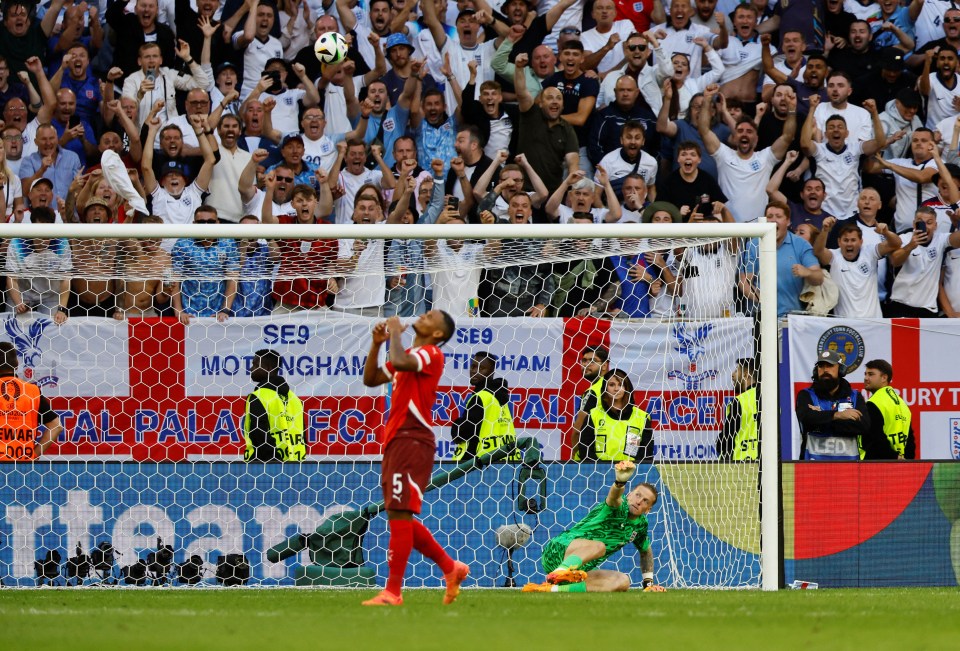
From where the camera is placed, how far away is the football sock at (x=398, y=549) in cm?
806

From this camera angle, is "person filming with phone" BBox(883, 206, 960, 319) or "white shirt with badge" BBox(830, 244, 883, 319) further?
"person filming with phone" BBox(883, 206, 960, 319)

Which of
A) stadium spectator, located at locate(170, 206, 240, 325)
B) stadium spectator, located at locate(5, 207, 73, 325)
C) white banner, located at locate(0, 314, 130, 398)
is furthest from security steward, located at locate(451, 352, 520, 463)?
stadium spectator, located at locate(5, 207, 73, 325)

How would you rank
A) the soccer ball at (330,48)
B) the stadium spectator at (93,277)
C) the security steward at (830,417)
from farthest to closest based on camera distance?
the soccer ball at (330,48)
the security steward at (830,417)
the stadium spectator at (93,277)

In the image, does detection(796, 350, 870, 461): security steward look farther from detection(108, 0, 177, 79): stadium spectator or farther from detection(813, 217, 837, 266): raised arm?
detection(108, 0, 177, 79): stadium spectator

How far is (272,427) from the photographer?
38.2 feet

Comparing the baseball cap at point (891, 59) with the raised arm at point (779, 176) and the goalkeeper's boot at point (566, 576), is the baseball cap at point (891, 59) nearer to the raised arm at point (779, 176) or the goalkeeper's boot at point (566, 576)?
the raised arm at point (779, 176)

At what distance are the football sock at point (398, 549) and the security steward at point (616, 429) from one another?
380 centimetres

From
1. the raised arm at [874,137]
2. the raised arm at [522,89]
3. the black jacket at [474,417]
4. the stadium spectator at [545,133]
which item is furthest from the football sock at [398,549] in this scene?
the raised arm at [874,137]

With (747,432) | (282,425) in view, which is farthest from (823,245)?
(282,425)

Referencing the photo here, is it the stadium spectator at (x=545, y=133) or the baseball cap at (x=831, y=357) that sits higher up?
the stadium spectator at (x=545, y=133)

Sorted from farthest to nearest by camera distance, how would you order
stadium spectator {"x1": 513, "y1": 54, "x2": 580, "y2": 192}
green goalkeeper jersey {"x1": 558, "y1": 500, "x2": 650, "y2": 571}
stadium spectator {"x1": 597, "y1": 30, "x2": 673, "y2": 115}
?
stadium spectator {"x1": 597, "y1": 30, "x2": 673, "y2": 115} → stadium spectator {"x1": 513, "y1": 54, "x2": 580, "y2": 192} → green goalkeeper jersey {"x1": 558, "y1": 500, "x2": 650, "y2": 571}

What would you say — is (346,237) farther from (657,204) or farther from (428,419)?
(657,204)

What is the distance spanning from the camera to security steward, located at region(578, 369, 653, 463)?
11734 millimetres

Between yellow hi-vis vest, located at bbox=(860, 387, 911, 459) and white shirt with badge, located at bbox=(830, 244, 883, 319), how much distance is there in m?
1.88
